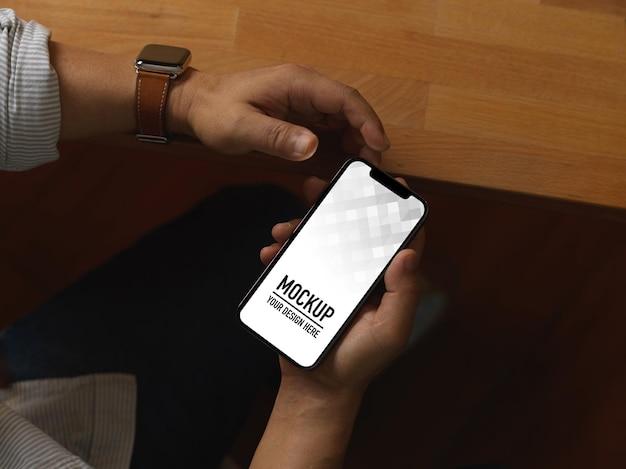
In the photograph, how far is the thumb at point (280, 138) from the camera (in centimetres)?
59

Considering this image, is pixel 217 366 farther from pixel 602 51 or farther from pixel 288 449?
pixel 602 51

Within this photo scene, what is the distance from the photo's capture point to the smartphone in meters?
0.64

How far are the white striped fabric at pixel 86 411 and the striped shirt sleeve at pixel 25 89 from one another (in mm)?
273

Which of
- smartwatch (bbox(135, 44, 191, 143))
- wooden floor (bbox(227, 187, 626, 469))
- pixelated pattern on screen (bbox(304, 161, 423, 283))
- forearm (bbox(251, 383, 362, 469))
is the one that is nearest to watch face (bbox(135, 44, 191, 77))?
smartwatch (bbox(135, 44, 191, 143))

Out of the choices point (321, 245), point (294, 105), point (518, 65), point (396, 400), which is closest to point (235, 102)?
point (294, 105)

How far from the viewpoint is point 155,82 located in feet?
2.17

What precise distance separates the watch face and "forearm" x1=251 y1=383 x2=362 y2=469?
0.36 m

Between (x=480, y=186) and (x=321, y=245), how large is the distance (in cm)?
17

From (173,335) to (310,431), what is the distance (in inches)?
9.0

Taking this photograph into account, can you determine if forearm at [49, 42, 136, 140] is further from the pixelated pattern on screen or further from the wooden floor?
the wooden floor

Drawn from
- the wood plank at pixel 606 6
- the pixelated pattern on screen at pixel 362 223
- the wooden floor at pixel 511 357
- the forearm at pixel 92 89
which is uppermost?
the wood plank at pixel 606 6

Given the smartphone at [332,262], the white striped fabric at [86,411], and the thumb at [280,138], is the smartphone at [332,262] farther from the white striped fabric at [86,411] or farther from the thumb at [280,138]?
the white striped fabric at [86,411]

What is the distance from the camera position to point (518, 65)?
26.0 inches

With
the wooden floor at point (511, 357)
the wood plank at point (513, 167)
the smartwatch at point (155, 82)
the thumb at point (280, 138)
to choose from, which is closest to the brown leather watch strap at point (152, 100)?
the smartwatch at point (155, 82)
